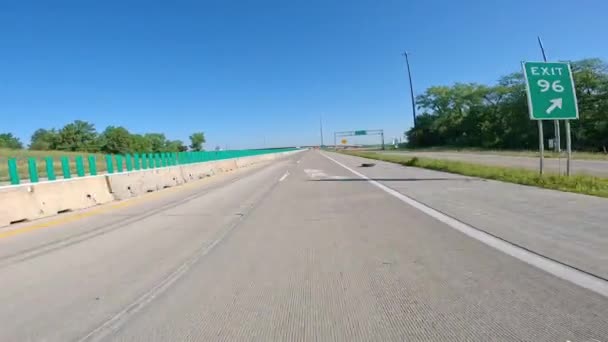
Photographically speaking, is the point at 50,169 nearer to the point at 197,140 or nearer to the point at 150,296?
the point at 150,296

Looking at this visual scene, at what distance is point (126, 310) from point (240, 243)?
8.72 ft

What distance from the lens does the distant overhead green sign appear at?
1416cm

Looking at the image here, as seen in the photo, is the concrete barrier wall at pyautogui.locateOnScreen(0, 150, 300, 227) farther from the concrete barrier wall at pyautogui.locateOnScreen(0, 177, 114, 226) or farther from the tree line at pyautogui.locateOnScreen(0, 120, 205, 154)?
the tree line at pyautogui.locateOnScreen(0, 120, 205, 154)

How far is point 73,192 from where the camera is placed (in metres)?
10.8

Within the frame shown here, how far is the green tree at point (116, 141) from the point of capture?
5123 inches

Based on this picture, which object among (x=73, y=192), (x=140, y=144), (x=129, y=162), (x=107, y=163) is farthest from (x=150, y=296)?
(x=140, y=144)

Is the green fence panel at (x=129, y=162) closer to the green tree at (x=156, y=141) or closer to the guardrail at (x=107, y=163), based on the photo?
the guardrail at (x=107, y=163)

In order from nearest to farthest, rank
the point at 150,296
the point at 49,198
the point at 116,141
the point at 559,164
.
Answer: the point at 150,296 → the point at 49,198 → the point at 559,164 → the point at 116,141

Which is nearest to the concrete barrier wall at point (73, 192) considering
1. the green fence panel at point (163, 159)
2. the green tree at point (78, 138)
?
the green fence panel at point (163, 159)

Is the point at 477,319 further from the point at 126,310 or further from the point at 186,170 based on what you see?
the point at 186,170

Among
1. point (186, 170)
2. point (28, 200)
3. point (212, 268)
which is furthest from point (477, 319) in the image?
point (186, 170)

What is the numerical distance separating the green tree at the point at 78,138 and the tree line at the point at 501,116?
330ft

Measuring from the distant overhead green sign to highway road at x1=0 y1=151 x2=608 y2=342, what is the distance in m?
6.71

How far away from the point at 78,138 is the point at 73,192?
421 feet
